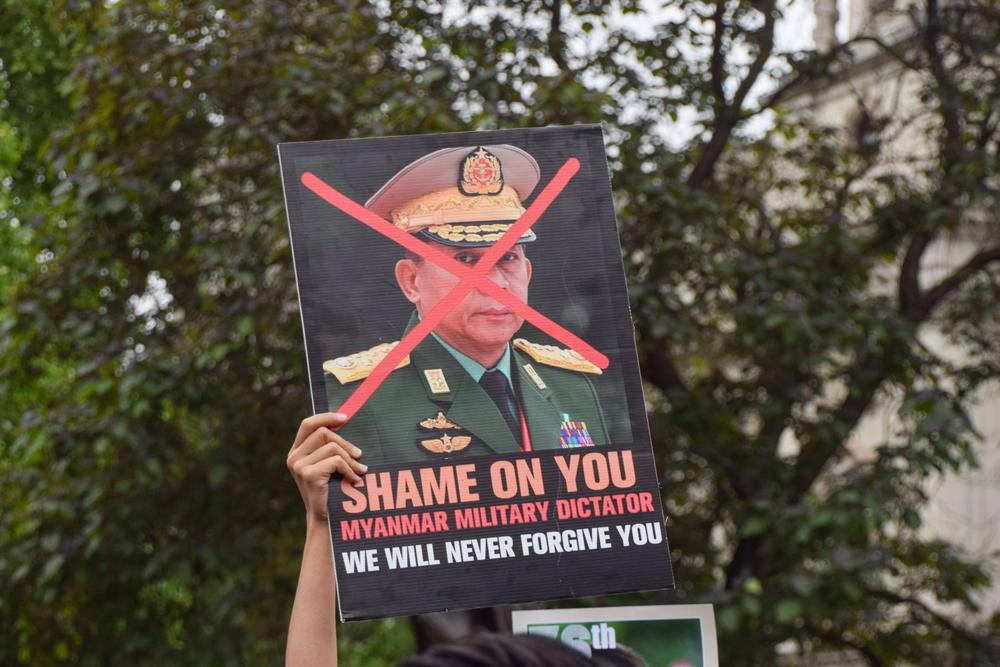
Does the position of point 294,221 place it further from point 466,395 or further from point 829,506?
point 829,506

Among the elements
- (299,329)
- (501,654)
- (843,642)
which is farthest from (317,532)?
(843,642)

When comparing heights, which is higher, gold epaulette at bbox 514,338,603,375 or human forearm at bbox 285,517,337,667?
gold epaulette at bbox 514,338,603,375

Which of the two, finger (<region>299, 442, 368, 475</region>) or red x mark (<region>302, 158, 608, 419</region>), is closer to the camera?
finger (<region>299, 442, 368, 475</region>)

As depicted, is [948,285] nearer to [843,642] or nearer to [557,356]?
[843,642]

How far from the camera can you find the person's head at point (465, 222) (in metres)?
2.54

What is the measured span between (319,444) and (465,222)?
53 centimetres

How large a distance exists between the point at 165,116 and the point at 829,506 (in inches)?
144

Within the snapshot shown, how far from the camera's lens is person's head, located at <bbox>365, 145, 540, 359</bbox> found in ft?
8.34

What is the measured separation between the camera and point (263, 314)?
247 inches

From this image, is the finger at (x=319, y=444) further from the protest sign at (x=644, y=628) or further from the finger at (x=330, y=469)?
the protest sign at (x=644, y=628)

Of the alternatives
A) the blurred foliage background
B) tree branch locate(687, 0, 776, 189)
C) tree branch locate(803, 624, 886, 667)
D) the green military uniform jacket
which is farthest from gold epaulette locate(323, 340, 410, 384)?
tree branch locate(803, 624, 886, 667)

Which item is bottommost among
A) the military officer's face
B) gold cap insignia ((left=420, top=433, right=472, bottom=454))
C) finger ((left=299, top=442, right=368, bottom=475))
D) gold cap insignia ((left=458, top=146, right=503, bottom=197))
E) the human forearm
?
the human forearm

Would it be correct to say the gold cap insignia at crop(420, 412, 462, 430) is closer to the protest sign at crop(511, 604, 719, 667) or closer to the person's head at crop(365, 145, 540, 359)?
the person's head at crop(365, 145, 540, 359)

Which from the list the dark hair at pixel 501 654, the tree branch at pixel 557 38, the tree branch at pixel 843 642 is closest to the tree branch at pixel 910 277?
the tree branch at pixel 843 642
